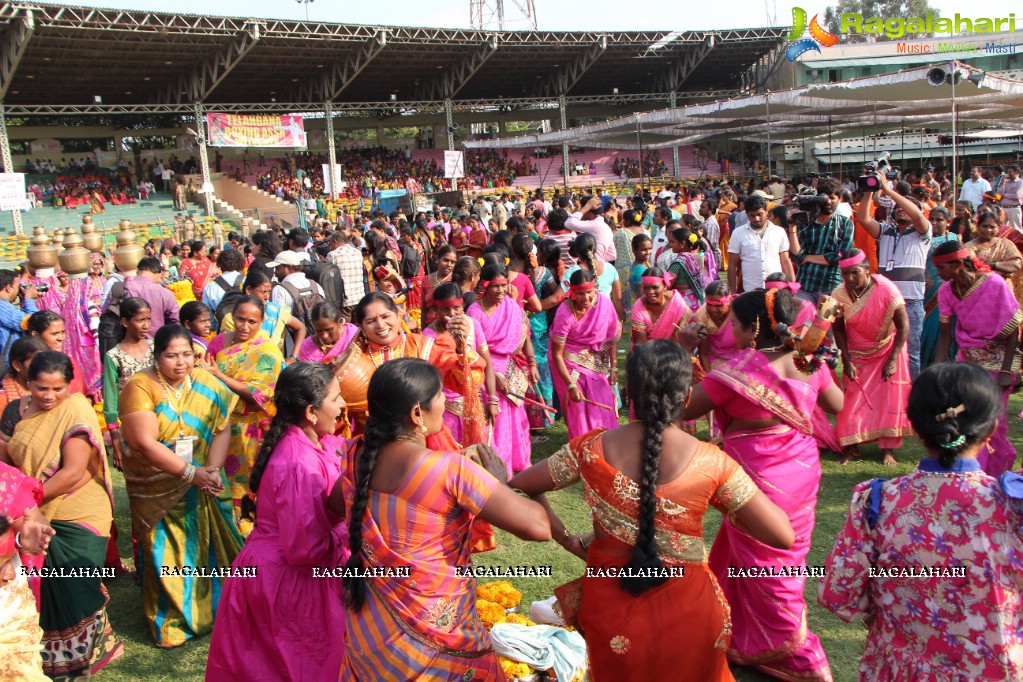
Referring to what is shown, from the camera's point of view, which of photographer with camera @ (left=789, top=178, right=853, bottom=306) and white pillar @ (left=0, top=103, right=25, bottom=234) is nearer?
photographer with camera @ (left=789, top=178, right=853, bottom=306)

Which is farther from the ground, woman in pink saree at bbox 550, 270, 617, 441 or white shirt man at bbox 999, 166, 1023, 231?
white shirt man at bbox 999, 166, 1023, 231

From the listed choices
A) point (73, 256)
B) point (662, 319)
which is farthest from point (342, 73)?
point (662, 319)

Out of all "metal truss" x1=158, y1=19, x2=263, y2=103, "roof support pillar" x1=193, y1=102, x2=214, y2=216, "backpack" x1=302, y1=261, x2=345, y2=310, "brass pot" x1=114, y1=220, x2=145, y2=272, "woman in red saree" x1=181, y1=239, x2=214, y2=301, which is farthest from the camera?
"roof support pillar" x1=193, y1=102, x2=214, y2=216

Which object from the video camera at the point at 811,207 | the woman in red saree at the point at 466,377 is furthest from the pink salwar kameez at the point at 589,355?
the video camera at the point at 811,207

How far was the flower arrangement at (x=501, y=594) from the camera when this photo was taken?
3670 mm

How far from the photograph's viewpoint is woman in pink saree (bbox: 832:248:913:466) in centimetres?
504

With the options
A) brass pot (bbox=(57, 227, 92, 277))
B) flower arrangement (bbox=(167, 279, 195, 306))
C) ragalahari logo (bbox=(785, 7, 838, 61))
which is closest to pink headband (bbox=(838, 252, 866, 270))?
flower arrangement (bbox=(167, 279, 195, 306))

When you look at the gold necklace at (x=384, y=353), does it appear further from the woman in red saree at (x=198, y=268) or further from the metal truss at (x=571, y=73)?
the metal truss at (x=571, y=73)

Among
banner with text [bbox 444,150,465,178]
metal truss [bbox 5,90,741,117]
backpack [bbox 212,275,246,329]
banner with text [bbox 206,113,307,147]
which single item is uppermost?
metal truss [bbox 5,90,741,117]

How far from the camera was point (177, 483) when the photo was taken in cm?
363

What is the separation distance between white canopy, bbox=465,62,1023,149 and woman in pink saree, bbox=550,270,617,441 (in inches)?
259

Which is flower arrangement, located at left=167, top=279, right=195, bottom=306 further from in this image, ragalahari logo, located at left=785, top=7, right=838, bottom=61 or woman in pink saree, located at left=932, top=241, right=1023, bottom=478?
ragalahari logo, located at left=785, top=7, right=838, bottom=61

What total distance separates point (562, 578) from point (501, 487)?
6.75 feet

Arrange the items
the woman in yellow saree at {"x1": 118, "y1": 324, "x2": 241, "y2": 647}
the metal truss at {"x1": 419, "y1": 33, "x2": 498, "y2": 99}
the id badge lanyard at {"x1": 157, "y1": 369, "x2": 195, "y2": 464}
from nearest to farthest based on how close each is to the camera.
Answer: the woman in yellow saree at {"x1": 118, "y1": 324, "x2": 241, "y2": 647}, the id badge lanyard at {"x1": 157, "y1": 369, "x2": 195, "y2": 464}, the metal truss at {"x1": 419, "y1": 33, "x2": 498, "y2": 99}
